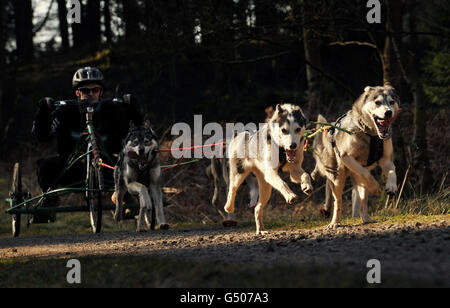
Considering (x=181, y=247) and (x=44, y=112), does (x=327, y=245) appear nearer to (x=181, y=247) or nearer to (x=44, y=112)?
(x=181, y=247)

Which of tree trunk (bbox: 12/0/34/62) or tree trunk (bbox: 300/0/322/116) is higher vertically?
tree trunk (bbox: 12/0/34/62)

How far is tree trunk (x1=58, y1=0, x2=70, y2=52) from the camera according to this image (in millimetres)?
30447

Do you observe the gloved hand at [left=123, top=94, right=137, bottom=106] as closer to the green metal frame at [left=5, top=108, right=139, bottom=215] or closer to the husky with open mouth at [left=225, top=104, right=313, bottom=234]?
the green metal frame at [left=5, top=108, right=139, bottom=215]

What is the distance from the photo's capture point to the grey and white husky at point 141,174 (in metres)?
8.99

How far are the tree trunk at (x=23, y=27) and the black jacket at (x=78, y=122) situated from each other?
16256 millimetres

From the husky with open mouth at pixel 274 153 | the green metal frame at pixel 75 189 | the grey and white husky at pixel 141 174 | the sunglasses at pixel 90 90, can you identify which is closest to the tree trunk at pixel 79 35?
the sunglasses at pixel 90 90

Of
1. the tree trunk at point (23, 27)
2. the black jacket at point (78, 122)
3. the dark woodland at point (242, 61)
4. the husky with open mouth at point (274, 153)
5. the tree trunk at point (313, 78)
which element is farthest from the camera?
the tree trunk at point (23, 27)

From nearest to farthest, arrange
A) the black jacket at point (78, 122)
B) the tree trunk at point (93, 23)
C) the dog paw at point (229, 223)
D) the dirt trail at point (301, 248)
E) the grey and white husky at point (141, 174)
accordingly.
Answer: the dirt trail at point (301, 248) < the grey and white husky at point (141, 174) < the dog paw at point (229, 223) < the black jacket at point (78, 122) < the tree trunk at point (93, 23)

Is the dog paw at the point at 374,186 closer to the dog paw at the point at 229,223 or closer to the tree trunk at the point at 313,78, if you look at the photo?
the dog paw at the point at 229,223

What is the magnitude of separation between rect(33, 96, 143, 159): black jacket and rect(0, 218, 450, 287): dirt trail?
6.63 feet

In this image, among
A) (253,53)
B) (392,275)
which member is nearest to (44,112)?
(392,275)

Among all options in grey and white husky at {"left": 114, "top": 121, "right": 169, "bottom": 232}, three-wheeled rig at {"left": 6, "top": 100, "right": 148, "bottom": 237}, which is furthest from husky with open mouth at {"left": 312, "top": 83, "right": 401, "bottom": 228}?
three-wheeled rig at {"left": 6, "top": 100, "right": 148, "bottom": 237}

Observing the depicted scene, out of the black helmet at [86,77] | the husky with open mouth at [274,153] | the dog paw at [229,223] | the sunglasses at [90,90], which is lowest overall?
the dog paw at [229,223]

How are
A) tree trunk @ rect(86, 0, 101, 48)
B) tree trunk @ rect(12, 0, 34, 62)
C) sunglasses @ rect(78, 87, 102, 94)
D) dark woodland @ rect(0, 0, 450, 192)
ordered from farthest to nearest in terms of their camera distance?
tree trunk @ rect(86, 0, 101, 48)
tree trunk @ rect(12, 0, 34, 62)
dark woodland @ rect(0, 0, 450, 192)
sunglasses @ rect(78, 87, 102, 94)
